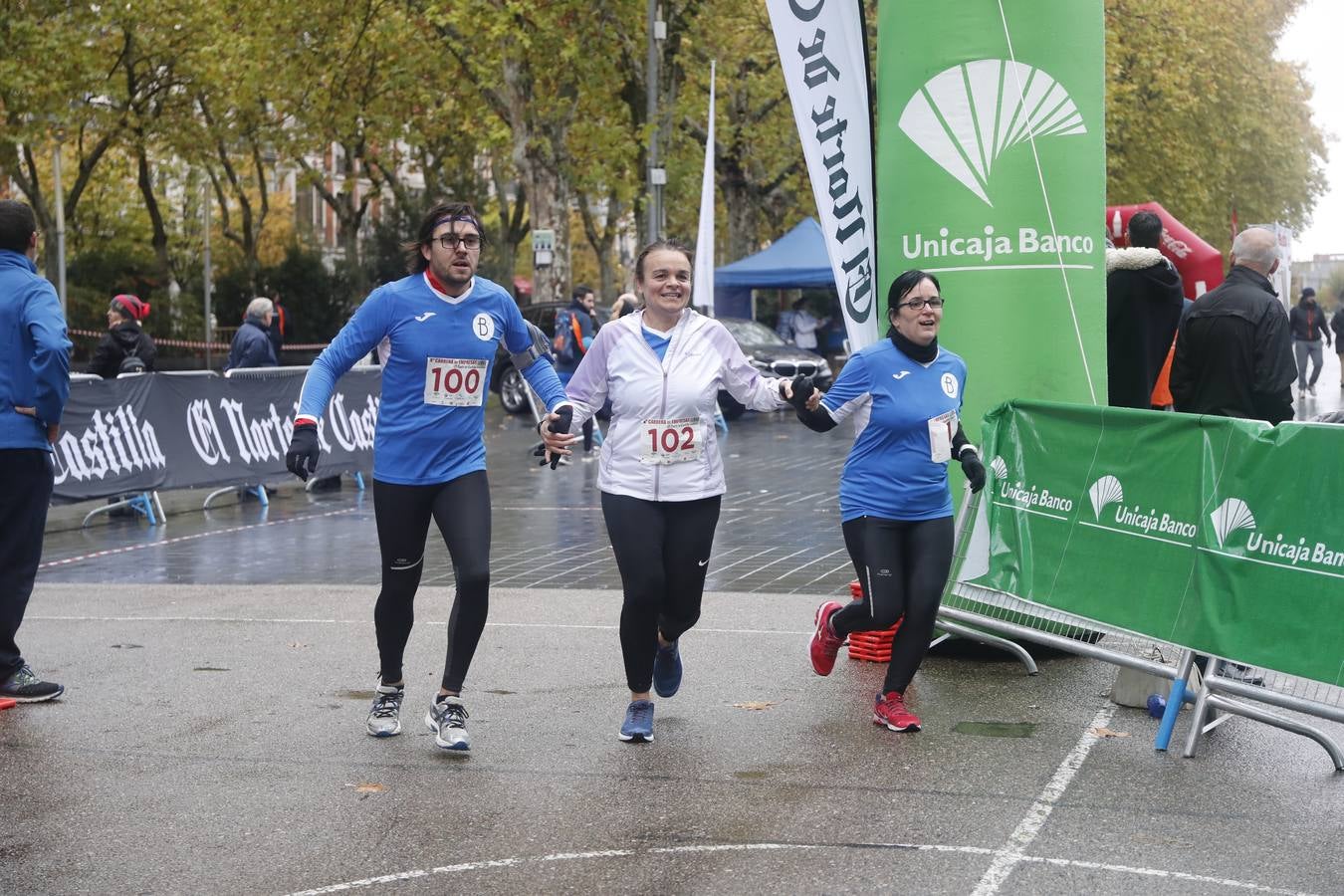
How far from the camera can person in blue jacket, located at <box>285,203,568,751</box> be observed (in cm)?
627

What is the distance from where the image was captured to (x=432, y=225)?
6352 millimetres

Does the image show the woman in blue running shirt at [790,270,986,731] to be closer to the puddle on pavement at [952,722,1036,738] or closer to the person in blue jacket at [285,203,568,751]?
the puddle on pavement at [952,722,1036,738]

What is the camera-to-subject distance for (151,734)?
6.52 meters

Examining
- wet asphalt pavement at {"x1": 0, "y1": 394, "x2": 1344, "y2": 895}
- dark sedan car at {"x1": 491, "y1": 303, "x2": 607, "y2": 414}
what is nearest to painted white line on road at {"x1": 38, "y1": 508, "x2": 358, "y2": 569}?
wet asphalt pavement at {"x1": 0, "y1": 394, "x2": 1344, "y2": 895}

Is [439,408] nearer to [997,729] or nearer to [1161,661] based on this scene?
[997,729]

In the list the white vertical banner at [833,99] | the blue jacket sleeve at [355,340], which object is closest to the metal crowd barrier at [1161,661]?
the white vertical banner at [833,99]

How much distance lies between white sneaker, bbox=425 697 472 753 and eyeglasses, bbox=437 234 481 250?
5.25 ft

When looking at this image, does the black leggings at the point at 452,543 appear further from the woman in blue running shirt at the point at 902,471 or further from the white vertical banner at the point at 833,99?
the white vertical banner at the point at 833,99

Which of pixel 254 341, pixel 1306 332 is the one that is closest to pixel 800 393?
pixel 254 341

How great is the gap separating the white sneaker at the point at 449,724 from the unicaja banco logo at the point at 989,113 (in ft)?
11.0

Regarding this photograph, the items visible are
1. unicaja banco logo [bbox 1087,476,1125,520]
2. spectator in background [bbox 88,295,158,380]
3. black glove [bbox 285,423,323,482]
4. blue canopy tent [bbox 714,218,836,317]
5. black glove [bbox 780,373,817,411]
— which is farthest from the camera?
blue canopy tent [bbox 714,218,836,317]

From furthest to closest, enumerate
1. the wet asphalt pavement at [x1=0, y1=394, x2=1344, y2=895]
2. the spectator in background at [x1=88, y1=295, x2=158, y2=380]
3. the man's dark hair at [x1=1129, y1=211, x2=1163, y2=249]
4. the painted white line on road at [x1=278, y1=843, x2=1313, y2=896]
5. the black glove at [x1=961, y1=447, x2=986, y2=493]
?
the spectator in background at [x1=88, y1=295, x2=158, y2=380]
the man's dark hair at [x1=1129, y1=211, x2=1163, y2=249]
the black glove at [x1=961, y1=447, x2=986, y2=493]
the wet asphalt pavement at [x1=0, y1=394, x2=1344, y2=895]
the painted white line on road at [x1=278, y1=843, x2=1313, y2=896]

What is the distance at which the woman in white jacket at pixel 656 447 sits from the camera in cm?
627

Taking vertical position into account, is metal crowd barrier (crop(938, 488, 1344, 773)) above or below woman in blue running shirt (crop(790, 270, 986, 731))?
below
